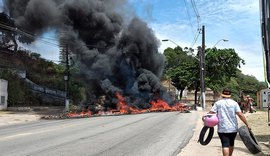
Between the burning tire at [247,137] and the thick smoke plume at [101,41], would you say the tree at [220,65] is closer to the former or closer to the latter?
the thick smoke plume at [101,41]

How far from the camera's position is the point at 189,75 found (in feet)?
179

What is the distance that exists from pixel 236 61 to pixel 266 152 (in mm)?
41465

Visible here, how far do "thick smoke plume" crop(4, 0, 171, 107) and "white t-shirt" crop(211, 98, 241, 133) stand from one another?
96.5 ft

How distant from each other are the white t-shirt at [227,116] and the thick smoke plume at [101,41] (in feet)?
96.5

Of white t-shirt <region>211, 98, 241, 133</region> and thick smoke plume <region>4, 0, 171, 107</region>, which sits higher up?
thick smoke plume <region>4, 0, 171, 107</region>

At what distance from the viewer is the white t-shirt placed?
8336 mm

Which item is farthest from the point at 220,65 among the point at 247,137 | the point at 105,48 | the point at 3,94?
the point at 247,137

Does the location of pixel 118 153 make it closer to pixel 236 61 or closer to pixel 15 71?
pixel 15 71

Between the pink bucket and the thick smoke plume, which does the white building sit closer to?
the thick smoke plume

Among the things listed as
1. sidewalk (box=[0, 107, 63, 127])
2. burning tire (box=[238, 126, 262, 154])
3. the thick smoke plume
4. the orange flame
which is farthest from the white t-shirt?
the thick smoke plume

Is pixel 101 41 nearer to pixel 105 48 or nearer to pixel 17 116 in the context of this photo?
pixel 105 48

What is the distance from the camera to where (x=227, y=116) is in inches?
331

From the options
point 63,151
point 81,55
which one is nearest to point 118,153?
point 63,151

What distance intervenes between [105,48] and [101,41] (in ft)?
2.61
